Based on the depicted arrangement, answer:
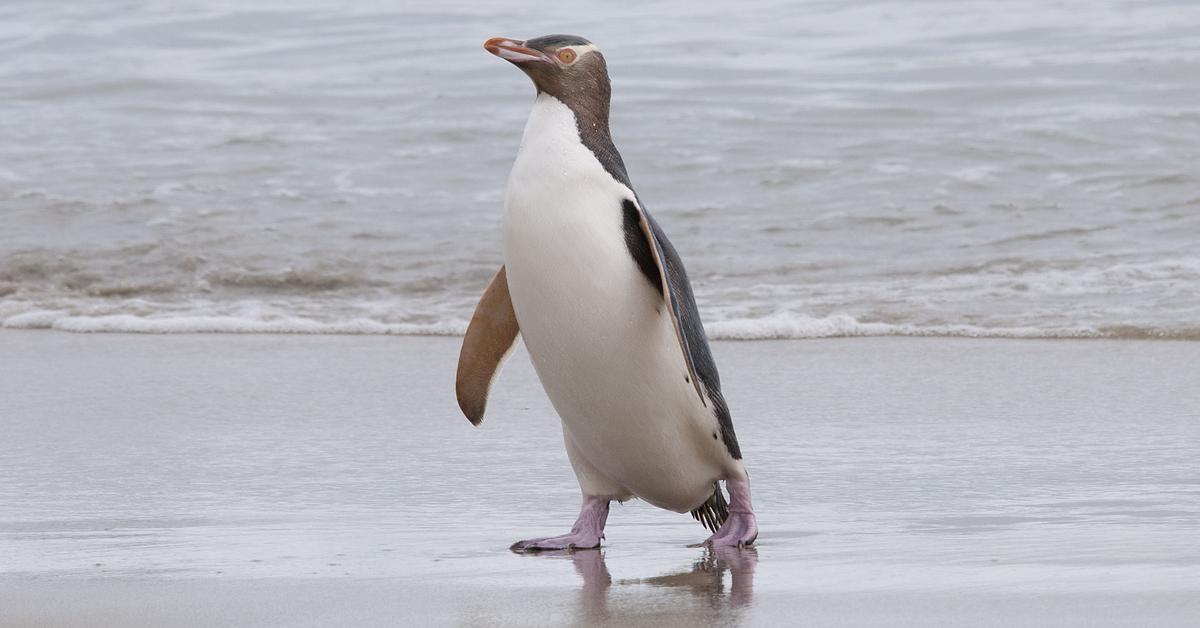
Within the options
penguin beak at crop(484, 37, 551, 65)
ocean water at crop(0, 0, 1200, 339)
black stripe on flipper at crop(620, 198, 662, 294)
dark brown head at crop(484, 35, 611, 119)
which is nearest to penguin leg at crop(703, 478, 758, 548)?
black stripe on flipper at crop(620, 198, 662, 294)

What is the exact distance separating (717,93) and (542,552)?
388 inches

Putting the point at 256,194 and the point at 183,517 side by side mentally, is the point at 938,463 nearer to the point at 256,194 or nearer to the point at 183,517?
the point at 183,517

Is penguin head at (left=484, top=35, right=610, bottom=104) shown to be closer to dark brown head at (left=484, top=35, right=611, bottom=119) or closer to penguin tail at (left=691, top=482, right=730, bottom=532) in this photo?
dark brown head at (left=484, top=35, right=611, bottom=119)

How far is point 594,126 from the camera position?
9.65 ft

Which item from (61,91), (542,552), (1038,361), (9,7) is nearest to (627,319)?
(542,552)

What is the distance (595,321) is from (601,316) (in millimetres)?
14

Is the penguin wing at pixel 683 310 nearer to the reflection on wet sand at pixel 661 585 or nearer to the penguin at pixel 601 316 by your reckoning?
the penguin at pixel 601 316

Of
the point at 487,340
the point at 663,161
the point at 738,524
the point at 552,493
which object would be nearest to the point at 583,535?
the point at 738,524

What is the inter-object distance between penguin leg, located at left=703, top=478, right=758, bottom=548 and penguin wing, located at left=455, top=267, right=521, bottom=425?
0.54 meters

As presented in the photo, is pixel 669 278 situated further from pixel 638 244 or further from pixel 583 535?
pixel 583 535

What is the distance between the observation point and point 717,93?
40.9ft

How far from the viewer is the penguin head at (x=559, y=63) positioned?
2939 millimetres

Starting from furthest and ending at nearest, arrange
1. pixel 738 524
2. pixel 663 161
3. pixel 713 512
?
1. pixel 663 161
2. pixel 713 512
3. pixel 738 524

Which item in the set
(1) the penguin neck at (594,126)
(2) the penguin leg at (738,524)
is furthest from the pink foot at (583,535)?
(1) the penguin neck at (594,126)
